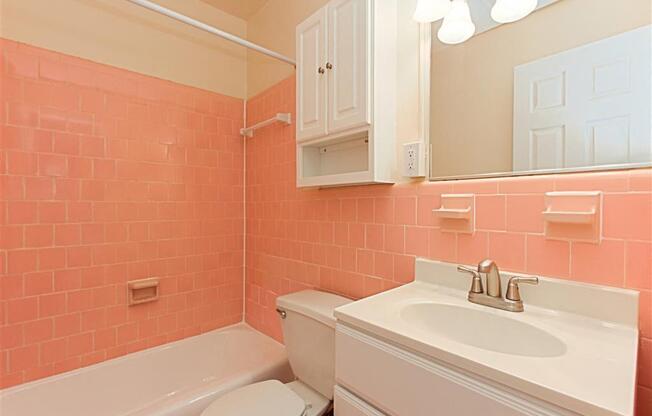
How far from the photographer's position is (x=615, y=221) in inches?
30.5

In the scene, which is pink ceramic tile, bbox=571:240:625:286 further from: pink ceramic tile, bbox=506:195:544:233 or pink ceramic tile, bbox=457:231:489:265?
pink ceramic tile, bbox=457:231:489:265

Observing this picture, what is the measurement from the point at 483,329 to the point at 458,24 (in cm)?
108

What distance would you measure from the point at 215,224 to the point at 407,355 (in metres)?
1.69

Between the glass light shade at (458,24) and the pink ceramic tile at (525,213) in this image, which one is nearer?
the pink ceramic tile at (525,213)

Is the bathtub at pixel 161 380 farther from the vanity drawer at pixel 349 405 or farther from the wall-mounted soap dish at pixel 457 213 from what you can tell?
the wall-mounted soap dish at pixel 457 213

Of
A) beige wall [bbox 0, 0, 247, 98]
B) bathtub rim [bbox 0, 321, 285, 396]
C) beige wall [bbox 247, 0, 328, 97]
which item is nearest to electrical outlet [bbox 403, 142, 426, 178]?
beige wall [bbox 247, 0, 328, 97]

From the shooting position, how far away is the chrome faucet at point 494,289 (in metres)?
0.87

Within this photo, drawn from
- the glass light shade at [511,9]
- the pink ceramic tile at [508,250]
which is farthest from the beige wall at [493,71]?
the pink ceramic tile at [508,250]

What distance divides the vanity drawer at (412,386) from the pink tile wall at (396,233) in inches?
18.7

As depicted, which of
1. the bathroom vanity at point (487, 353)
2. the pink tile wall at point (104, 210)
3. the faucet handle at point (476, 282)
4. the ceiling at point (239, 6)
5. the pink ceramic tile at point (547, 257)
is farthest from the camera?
the ceiling at point (239, 6)

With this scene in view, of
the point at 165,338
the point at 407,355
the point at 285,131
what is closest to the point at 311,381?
the point at 407,355

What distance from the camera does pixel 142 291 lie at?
1785 mm

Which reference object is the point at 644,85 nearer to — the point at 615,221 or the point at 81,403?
the point at 615,221

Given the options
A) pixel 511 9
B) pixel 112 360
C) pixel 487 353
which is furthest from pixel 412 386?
pixel 112 360
